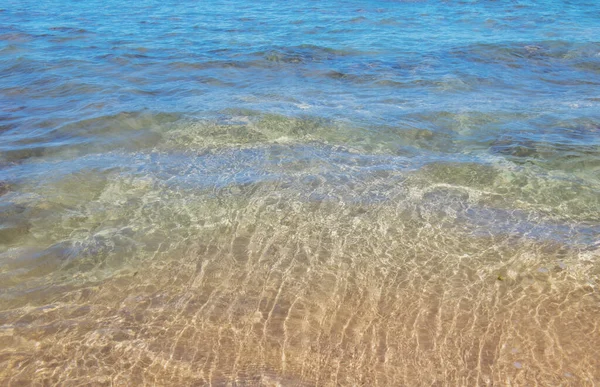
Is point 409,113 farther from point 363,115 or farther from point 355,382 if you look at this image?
point 355,382

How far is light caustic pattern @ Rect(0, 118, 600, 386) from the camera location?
12.1ft

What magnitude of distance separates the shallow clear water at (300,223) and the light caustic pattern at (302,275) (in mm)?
21

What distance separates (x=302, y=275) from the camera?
15.3 feet

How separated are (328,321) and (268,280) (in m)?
0.76

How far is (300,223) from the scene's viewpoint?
5.43 meters

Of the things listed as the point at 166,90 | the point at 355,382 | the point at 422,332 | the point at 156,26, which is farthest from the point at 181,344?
the point at 156,26

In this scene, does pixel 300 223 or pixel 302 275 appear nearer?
pixel 302 275

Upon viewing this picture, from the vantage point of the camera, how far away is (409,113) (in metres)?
8.49

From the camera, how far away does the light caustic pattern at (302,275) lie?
3.68 meters

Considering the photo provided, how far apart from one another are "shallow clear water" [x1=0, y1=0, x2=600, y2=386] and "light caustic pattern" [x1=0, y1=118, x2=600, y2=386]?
0.07ft

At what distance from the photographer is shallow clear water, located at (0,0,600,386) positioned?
148 inches

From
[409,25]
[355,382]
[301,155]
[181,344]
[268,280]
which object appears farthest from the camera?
[409,25]

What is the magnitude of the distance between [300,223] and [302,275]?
899 mm

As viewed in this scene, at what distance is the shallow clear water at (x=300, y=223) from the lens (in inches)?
148
